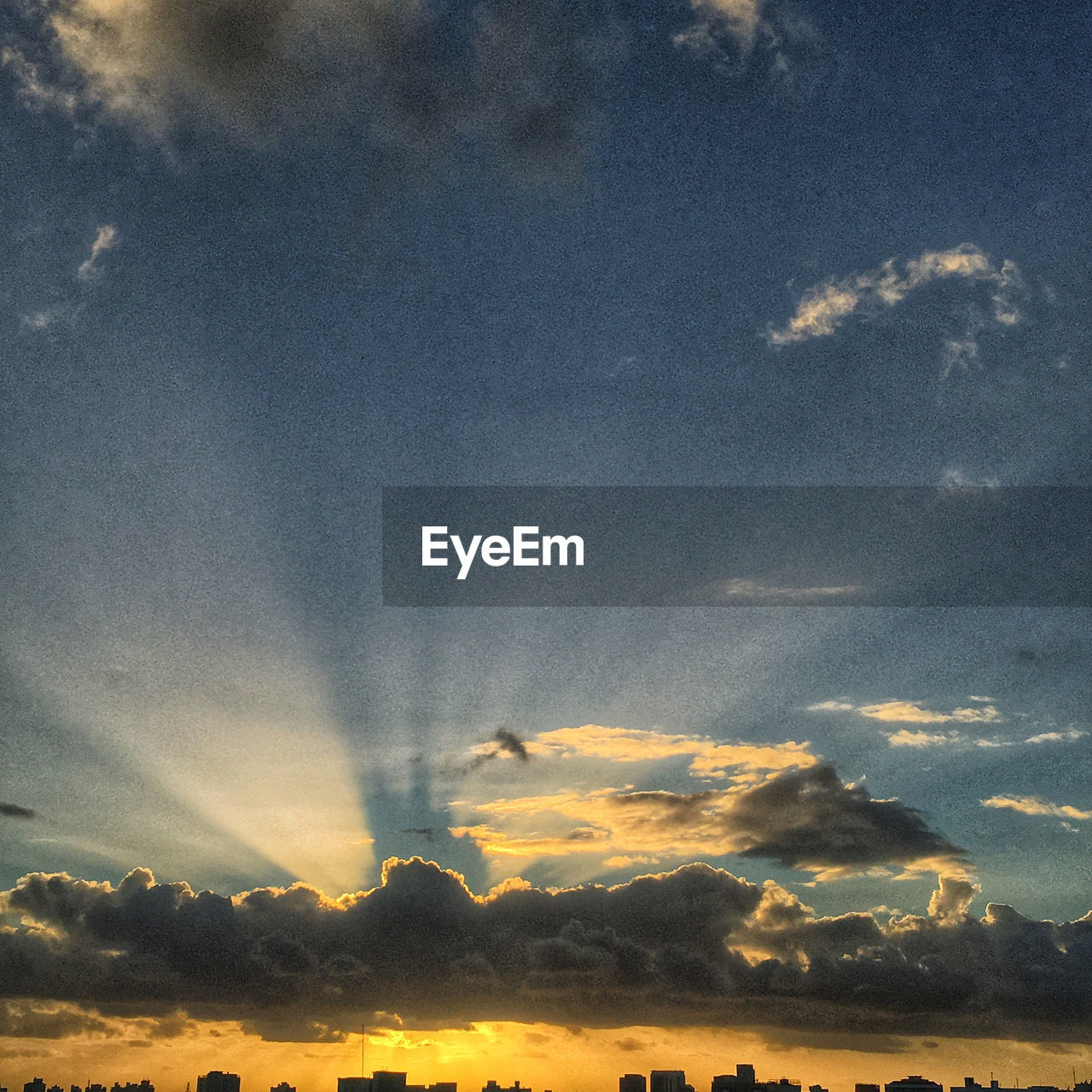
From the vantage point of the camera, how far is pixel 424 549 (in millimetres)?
97125

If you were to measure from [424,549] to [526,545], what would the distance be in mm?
9334

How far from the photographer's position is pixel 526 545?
93625 millimetres
